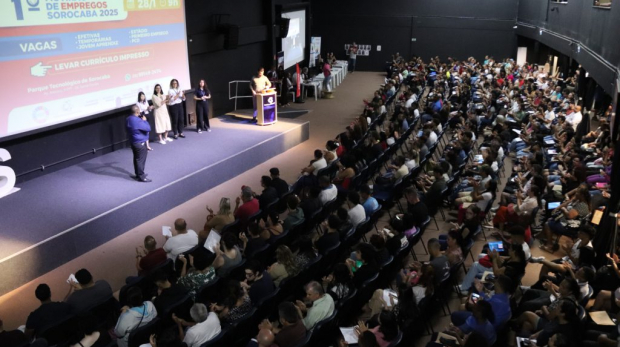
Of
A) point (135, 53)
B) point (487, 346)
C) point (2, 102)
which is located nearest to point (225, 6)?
point (135, 53)

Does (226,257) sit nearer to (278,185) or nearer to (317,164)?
(278,185)

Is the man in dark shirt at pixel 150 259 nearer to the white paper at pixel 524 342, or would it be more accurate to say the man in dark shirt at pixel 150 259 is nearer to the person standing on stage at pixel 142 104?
the white paper at pixel 524 342

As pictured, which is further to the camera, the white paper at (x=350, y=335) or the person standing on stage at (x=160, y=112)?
the person standing on stage at (x=160, y=112)

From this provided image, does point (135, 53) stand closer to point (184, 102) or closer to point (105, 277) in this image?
point (184, 102)

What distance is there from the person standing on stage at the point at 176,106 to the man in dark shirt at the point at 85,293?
650 centimetres

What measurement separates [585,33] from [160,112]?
369 inches

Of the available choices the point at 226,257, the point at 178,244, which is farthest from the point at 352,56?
the point at 226,257

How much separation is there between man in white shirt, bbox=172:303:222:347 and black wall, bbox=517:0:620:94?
7.61 m

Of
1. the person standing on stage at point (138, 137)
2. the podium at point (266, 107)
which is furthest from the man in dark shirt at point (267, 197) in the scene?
the podium at point (266, 107)

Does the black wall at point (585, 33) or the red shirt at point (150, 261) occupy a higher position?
the black wall at point (585, 33)

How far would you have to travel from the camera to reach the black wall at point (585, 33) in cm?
955

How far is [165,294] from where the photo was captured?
17.3 ft

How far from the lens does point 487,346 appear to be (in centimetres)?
452

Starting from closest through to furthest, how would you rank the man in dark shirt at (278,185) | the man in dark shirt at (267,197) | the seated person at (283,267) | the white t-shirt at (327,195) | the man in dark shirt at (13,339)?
the man in dark shirt at (13,339), the seated person at (283,267), the man in dark shirt at (267,197), the white t-shirt at (327,195), the man in dark shirt at (278,185)
